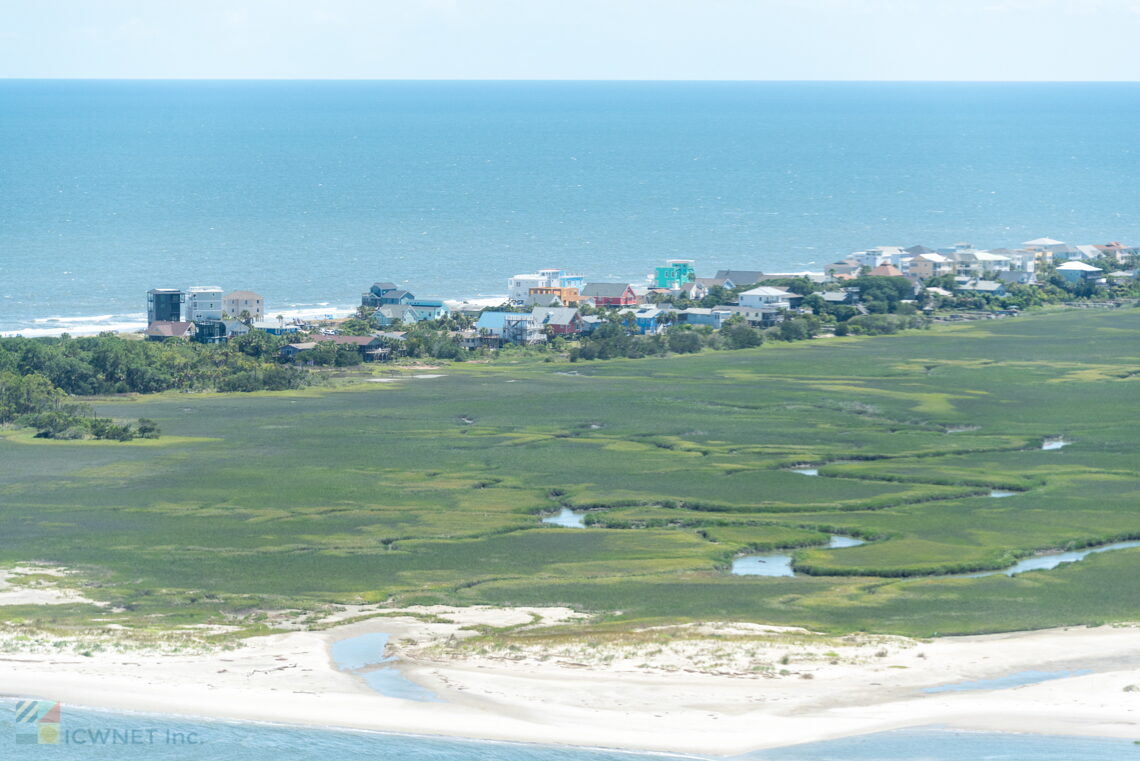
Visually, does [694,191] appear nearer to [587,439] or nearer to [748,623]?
[587,439]

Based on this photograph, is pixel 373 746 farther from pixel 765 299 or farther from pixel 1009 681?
pixel 765 299

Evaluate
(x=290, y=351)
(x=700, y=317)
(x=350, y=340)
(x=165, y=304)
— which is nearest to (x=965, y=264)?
(x=700, y=317)

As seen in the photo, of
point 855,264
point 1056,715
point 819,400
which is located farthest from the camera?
point 855,264

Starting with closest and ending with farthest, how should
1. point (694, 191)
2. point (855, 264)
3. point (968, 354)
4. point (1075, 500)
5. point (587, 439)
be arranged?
point (1075, 500) → point (587, 439) → point (968, 354) → point (855, 264) → point (694, 191)

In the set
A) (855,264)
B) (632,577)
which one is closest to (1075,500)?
(632,577)

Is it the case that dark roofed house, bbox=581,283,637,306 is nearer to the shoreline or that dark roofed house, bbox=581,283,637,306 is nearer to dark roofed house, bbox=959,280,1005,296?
the shoreline
